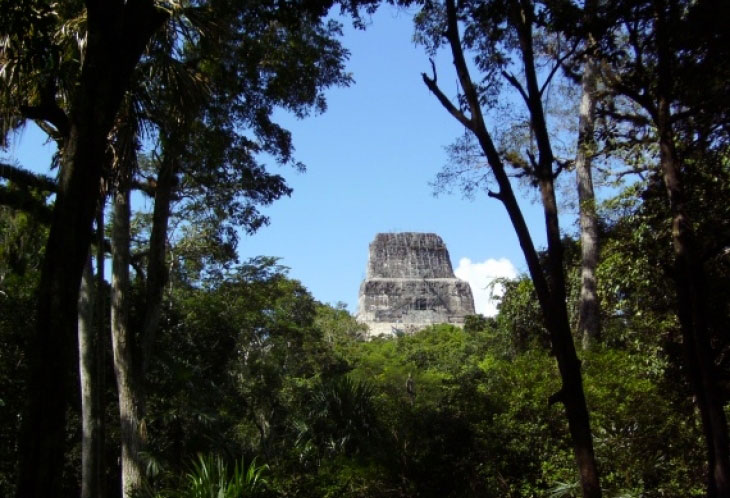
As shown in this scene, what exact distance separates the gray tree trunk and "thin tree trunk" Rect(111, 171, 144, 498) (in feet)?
22.9

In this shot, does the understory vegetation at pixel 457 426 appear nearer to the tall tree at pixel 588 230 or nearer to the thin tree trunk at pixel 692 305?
the tall tree at pixel 588 230

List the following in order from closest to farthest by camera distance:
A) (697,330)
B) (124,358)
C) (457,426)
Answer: (697,330) → (457,426) → (124,358)

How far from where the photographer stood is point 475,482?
7602 millimetres

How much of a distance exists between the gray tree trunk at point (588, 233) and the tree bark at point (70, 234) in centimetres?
894

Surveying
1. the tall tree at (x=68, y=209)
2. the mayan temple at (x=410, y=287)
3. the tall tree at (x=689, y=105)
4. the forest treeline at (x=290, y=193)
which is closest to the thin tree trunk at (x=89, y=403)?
the forest treeline at (x=290, y=193)

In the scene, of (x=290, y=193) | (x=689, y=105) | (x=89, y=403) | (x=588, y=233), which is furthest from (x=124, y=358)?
(x=588, y=233)

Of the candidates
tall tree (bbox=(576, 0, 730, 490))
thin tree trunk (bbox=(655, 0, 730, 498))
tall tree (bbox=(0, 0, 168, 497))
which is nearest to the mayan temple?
tall tree (bbox=(576, 0, 730, 490))

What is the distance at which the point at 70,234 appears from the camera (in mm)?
3250

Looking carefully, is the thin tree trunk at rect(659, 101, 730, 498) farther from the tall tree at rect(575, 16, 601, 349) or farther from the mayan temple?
the mayan temple

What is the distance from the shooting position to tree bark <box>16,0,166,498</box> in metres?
2.94

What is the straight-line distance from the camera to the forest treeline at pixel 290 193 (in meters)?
3.74

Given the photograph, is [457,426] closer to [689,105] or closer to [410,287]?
[689,105]

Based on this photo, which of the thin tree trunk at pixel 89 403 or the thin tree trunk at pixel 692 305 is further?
the thin tree trunk at pixel 89 403

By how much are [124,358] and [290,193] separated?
368 centimetres
